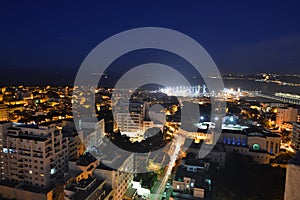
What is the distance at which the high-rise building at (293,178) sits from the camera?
44 centimetres

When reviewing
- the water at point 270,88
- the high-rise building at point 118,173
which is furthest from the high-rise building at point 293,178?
the water at point 270,88

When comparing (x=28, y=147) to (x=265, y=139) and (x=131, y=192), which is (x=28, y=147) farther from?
(x=265, y=139)

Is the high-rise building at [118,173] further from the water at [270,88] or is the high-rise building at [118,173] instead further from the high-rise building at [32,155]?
the water at [270,88]

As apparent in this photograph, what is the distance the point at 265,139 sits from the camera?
6059 millimetres

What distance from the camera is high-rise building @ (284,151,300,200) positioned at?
44 centimetres

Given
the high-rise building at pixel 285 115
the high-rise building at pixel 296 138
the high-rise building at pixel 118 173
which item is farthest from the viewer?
the high-rise building at pixel 285 115

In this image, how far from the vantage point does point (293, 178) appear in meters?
0.45

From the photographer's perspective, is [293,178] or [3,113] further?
[3,113]

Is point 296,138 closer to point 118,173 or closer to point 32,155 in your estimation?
point 118,173

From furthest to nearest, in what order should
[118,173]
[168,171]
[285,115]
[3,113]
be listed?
[3,113] → [285,115] → [168,171] → [118,173]

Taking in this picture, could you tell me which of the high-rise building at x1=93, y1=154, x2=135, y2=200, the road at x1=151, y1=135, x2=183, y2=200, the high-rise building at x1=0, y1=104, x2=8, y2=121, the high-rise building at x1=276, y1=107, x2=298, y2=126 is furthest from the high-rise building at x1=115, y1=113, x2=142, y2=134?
the high-rise building at x1=276, y1=107, x2=298, y2=126

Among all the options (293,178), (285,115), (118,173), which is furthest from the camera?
(285,115)

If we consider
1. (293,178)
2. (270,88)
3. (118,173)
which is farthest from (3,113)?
(270,88)

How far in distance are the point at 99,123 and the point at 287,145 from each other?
633cm
